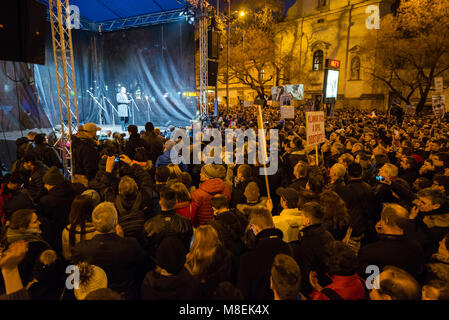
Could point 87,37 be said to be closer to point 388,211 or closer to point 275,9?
point 388,211

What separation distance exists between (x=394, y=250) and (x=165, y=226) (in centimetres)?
197

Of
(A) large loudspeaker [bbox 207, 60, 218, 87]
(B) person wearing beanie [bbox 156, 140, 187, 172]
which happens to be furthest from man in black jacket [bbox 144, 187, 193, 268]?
(A) large loudspeaker [bbox 207, 60, 218, 87]

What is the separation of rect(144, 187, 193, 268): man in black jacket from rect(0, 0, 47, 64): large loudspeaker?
14.8 ft

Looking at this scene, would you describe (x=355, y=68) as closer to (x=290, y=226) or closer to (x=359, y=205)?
(x=359, y=205)

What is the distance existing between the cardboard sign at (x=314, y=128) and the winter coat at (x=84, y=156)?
4.04 m

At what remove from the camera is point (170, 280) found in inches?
65.8

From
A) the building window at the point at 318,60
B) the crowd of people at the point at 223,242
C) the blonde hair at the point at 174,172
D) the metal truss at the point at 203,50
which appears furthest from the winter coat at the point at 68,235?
the building window at the point at 318,60

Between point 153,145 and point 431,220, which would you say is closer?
point 431,220

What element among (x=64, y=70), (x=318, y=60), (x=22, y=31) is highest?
(x=318, y=60)

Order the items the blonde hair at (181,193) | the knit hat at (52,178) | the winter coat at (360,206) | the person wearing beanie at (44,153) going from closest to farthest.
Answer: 1. the blonde hair at (181,193)
2. the winter coat at (360,206)
3. the knit hat at (52,178)
4. the person wearing beanie at (44,153)

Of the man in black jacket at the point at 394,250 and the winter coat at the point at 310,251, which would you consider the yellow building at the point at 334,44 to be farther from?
the winter coat at the point at 310,251

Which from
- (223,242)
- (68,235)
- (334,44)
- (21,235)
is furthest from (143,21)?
(334,44)

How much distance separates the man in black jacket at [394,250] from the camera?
6.91 feet

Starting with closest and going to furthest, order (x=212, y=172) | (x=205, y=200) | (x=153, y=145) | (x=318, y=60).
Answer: (x=205, y=200), (x=212, y=172), (x=153, y=145), (x=318, y=60)
